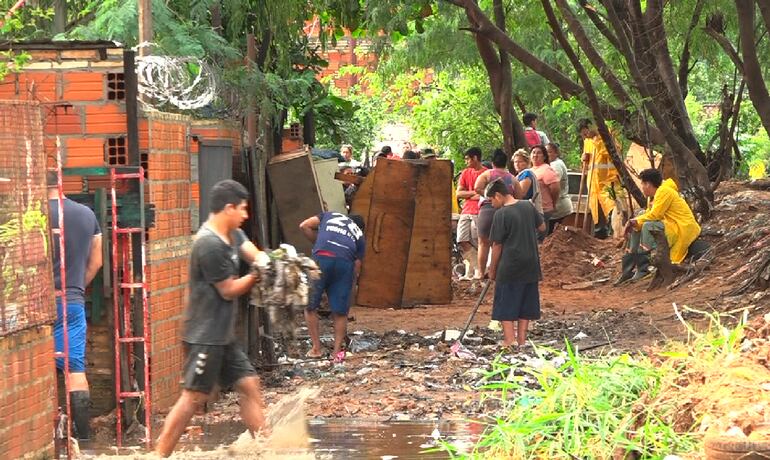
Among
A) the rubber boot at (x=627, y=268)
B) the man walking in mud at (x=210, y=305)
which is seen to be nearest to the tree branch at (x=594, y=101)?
the rubber boot at (x=627, y=268)

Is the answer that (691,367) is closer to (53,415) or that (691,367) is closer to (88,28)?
(53,415)

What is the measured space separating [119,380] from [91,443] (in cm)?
56

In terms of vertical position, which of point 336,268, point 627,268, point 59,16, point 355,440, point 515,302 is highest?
point 59,16

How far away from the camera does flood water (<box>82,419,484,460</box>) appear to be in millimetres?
9555

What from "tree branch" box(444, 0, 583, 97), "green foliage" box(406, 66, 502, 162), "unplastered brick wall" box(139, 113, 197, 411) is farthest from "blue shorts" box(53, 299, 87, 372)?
"green foliage" box(406, 66, 502, 162)

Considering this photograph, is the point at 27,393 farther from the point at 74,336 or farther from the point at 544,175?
the point at 544,175

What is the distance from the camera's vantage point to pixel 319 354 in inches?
566

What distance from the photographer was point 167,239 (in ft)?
36.9

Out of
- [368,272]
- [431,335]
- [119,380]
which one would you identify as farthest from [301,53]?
[119,380]

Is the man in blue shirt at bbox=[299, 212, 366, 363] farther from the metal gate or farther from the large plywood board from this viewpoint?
the large plywood board

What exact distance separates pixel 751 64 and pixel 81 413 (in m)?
12.3

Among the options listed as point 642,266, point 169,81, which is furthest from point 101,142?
point 642,266

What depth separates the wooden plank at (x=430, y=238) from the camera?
18.6 m

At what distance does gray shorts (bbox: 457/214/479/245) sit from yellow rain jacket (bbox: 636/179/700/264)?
2952 mm
